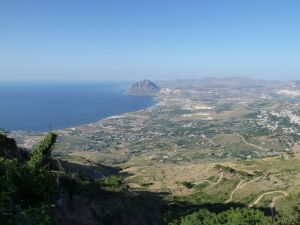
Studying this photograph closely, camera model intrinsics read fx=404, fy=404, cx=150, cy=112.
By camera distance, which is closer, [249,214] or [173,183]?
[249,214]

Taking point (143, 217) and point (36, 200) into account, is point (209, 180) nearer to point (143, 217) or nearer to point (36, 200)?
Result: point (143, 217)

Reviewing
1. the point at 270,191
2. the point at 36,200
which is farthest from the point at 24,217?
the point at 270,191

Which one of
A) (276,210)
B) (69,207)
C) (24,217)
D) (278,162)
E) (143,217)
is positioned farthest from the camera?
(278,162)

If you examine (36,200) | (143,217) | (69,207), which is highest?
(36,200)

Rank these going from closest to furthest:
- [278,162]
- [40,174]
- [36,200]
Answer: [36,200] < [40,174] < [278,162]

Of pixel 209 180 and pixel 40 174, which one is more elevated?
pixel 40 174

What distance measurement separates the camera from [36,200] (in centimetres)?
3081

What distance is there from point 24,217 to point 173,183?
96.6m

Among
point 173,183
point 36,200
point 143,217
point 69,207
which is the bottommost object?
point 173,183

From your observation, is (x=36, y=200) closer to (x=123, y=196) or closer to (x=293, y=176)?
(x=123, y=196)

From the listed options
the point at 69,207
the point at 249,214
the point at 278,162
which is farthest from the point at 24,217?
the point at 278,162

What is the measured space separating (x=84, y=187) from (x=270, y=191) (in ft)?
166

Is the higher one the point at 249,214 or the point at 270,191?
the point at 249,214

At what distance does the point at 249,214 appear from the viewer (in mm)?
54188
